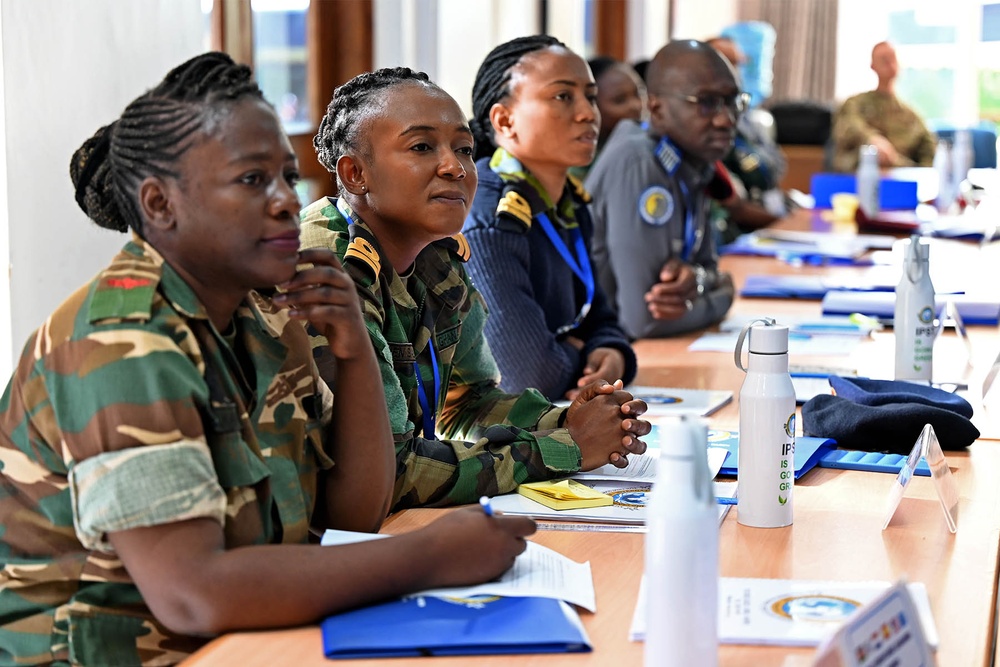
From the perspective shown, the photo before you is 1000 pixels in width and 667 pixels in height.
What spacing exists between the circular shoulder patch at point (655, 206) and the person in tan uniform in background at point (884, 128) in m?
3.96

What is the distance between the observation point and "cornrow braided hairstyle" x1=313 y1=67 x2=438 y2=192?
1857mm

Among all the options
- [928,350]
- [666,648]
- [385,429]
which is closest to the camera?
[666,648]

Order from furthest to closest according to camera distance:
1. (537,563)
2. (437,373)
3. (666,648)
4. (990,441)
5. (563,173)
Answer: (563,173)
(990,441)
(437,373)
(537,563)
(666,648)

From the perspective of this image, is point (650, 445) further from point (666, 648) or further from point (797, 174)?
point (797, 174)

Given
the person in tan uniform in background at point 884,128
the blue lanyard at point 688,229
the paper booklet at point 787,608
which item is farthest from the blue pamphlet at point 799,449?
the person in tan uniform in background at point 884,128

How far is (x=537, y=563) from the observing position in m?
1.38

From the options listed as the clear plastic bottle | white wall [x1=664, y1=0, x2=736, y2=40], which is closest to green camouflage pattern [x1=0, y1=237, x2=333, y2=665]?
the clear plastic bottle

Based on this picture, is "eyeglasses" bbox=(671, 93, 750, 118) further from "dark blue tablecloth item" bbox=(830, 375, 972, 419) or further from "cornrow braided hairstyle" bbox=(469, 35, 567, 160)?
"dark blue tablecloth item" bbox=(830, 375, 972, 419)

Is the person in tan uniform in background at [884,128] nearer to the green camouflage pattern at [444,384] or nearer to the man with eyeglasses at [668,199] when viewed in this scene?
the man with eyeglasses at [668,199]

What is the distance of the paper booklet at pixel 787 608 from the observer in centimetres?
121

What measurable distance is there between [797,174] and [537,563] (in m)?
7.08

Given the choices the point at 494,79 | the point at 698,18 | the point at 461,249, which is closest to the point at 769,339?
the point at 461,249

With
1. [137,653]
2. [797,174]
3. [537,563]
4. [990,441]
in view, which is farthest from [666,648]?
[797,174]

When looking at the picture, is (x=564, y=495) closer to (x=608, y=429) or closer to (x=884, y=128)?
(x=608, y=429)
